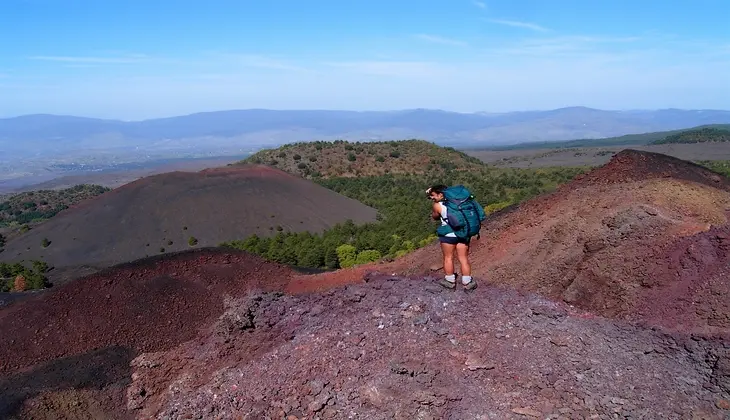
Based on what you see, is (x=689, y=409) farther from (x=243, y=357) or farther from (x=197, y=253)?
(x=197, y=253)

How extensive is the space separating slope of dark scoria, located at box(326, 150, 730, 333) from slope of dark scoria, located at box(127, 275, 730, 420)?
2.91ft

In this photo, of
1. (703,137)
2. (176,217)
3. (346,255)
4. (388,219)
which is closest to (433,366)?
(346,255)

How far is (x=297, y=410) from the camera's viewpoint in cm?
579

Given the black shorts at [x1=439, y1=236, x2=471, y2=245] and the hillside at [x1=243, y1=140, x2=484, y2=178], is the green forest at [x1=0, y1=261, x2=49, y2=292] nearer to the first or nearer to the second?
the black shorts at [x1=439, y1=236, x2=471, y2=245]

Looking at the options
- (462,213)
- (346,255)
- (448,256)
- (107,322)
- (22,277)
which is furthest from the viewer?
(22,277)

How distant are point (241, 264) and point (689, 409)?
28.8ft

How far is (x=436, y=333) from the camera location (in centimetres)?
668

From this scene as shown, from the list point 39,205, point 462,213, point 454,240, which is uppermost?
point 462,213

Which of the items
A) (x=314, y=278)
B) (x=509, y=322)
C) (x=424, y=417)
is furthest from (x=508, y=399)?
(x=314, y=278)

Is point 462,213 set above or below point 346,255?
A: above

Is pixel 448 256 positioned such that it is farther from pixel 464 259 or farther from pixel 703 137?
pixel 703 137

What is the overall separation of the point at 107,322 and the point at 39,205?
201 ft

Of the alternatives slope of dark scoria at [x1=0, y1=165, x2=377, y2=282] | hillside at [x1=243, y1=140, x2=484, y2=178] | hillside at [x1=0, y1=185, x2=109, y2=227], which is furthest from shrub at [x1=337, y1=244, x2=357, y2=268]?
hillside at [x1=0, y1=185, x2=109, y2=227]

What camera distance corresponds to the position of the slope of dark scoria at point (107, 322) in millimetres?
7574
